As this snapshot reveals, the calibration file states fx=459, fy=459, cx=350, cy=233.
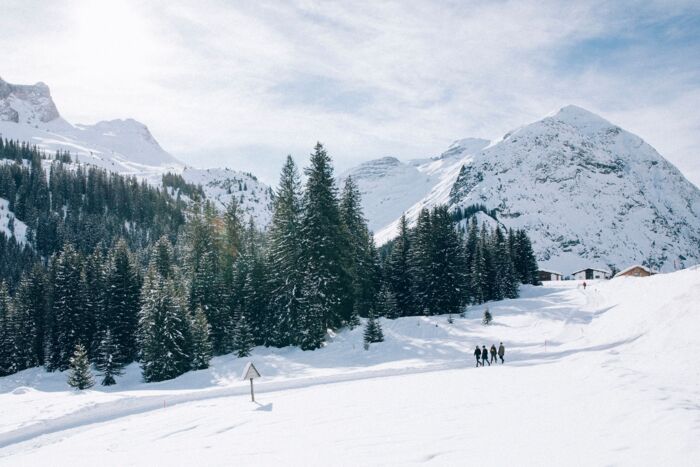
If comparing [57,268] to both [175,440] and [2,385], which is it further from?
[175,440]

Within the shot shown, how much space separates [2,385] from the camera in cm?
4688

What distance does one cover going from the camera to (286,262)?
4381 centimetres

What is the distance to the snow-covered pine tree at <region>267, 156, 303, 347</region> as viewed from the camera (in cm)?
4278

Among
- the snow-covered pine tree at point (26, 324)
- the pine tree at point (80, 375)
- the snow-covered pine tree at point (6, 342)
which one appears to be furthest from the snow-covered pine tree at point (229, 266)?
the snow-covered pine tree at point (6, 342)

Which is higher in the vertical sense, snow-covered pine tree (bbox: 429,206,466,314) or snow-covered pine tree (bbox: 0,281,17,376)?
snow-covered pine tree (bbox: 429,206,466,314)

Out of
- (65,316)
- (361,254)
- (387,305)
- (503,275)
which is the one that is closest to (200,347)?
(387,305)

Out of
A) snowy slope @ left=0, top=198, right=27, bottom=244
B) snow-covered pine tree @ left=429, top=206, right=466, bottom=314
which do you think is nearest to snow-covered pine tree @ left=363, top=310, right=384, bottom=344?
snow-covered pine tree @ left=429, top=206, right=466, bottom=314

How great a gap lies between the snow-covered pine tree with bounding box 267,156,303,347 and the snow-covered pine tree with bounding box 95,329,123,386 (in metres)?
15.7

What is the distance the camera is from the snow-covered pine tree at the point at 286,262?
42.8 m

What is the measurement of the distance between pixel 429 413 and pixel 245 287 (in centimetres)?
3532

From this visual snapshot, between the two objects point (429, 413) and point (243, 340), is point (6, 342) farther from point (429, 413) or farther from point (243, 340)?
point (429, 413)

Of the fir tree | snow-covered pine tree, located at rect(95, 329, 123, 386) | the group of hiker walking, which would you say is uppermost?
the fir tree

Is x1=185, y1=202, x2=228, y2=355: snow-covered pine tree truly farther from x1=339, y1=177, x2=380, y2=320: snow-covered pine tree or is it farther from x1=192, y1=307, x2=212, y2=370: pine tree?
x1=339, y1=177, x2=380, y2=320: snow-covered pine tree

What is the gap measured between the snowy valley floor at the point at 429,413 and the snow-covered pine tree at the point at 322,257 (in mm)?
7043
